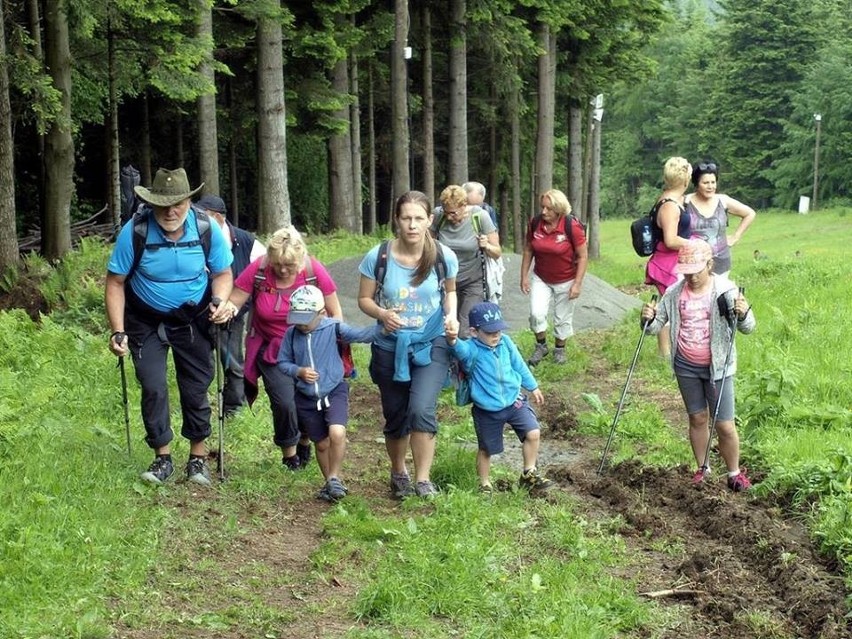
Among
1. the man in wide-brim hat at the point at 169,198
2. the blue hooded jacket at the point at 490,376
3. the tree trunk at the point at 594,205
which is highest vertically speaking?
the man in wide-brim hat at the point at 169,198

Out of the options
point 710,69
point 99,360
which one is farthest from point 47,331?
point 710,69

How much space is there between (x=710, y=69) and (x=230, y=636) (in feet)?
296

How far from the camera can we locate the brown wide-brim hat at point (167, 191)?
746 centimetres

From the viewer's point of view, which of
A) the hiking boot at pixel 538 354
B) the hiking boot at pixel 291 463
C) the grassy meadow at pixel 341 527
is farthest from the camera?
the hiking boot at pixel 538 354

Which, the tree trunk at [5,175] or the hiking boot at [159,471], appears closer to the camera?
the hiking boot at [159,471]

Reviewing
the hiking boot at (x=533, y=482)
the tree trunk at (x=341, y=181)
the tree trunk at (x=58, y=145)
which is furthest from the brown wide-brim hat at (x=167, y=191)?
the tree trunk at (x=341, y=181)

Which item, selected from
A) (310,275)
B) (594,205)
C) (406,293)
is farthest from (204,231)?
(594,205)

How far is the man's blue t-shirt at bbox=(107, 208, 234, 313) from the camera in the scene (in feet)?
25.0

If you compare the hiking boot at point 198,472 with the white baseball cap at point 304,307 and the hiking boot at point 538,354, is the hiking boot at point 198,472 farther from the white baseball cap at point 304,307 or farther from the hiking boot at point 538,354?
the hiking boot at point 538,354

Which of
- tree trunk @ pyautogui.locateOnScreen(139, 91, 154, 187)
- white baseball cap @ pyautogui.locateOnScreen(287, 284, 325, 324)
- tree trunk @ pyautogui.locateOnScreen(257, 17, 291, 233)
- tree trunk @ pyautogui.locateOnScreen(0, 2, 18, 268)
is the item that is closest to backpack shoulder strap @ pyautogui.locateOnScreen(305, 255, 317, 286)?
white baseball cap @ pyautogui.locateOnScreen(287, 284, 325, 324)

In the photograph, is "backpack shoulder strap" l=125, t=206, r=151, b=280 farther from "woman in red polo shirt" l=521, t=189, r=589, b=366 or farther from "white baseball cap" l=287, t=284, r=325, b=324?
"woman in red polo shirt" l=521, t=189, r=589, b=366

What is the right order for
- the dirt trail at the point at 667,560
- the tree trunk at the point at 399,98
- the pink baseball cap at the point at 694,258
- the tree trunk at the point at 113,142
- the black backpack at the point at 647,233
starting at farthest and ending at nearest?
the tree trunk at the point at 399,98 < the tree trunk at the point at 113,142 < the black backpack at the point at 647,233 < the pink baseball cap at the point at 694,258 < the dirt trail at the point at 667,560

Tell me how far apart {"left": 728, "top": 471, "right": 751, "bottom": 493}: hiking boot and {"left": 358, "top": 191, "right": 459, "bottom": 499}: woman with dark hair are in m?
2.18

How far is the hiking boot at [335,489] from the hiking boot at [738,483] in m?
2.81
